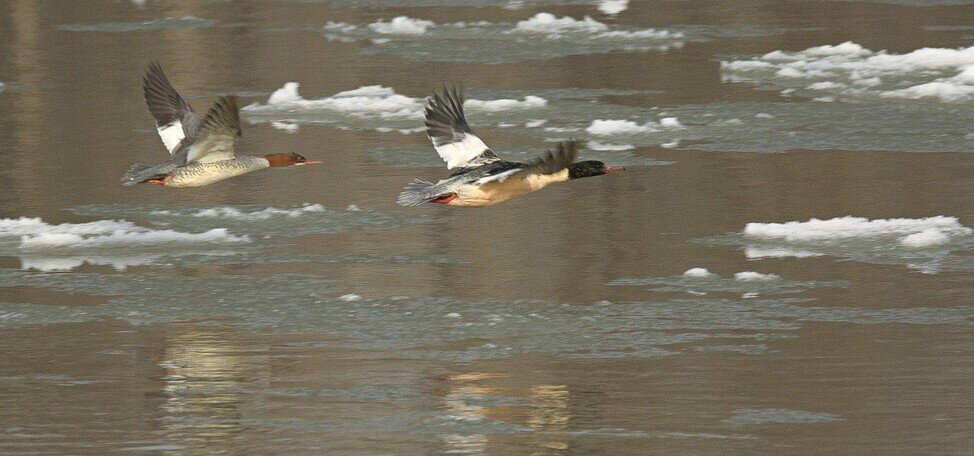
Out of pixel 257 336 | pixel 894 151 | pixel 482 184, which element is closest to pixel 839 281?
pixel 482 184

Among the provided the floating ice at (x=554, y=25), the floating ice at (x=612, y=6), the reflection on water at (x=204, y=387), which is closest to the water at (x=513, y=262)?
the reflection on water at (x=204, y=387)

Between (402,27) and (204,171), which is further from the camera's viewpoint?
(402,27)

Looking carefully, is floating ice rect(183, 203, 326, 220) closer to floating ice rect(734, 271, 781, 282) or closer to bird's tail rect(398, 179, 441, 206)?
bird's tail rect(398, 179, 441, 206)

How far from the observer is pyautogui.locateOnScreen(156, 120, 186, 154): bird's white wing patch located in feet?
41.7

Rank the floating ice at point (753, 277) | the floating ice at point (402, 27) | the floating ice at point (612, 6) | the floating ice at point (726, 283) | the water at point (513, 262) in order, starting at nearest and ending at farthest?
the water at point (513, 262) < the floating ice at point (726, 283) < the floating ice at point (753, 277) < the floating ice at point (402, 27) < the floating ice at point (612, 6)

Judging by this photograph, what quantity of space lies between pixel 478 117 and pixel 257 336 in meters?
6.85

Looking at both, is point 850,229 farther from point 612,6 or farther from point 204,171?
point 612,6

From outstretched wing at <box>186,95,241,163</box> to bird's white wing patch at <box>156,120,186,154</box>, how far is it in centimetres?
53

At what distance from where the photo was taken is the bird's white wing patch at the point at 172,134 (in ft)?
41.7

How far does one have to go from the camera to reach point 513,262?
454 inches

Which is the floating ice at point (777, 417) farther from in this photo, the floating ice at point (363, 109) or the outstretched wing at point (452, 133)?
the floating ice at point (363, 109)

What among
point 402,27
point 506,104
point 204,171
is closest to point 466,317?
point 204,171

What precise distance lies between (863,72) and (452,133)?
24.5 feet

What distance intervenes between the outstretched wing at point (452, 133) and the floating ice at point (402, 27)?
1021 cm
